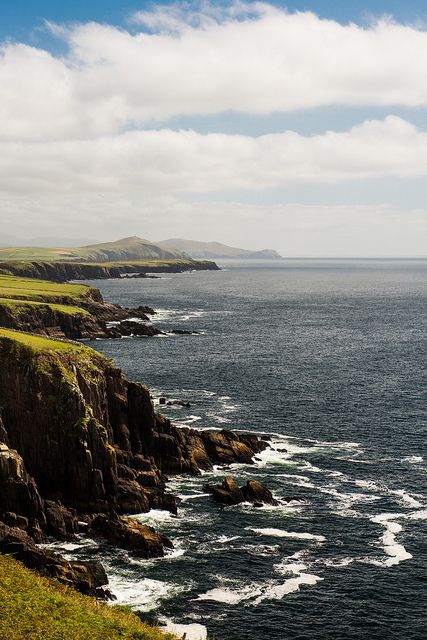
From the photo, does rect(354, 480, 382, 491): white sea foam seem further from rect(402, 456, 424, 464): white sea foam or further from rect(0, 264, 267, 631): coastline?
rect(0, 264, 267, 631): coastline

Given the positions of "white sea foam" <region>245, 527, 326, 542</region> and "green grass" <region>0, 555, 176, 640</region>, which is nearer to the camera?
"green grass" <region>0, 555, 176, 640</region>

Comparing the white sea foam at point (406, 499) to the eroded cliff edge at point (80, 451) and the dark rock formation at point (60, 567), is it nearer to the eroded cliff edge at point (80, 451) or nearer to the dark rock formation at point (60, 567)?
the eroded cliff edge at point (80, 451)

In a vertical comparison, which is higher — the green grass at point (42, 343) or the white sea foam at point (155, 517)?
the green grass at point (42, 343)

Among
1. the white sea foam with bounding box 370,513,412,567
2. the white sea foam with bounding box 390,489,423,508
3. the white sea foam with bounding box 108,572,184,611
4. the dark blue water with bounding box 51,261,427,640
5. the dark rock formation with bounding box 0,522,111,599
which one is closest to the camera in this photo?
the dark blue water with bounding box 51,261,427,640

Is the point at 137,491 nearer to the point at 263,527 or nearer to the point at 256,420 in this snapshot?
the point at 263,527

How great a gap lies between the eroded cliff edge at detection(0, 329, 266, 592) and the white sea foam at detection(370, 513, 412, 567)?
21.4 metres

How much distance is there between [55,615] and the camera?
43188mm

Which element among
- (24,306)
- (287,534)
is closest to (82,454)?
(287,534)

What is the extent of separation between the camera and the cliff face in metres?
Result: 65.0

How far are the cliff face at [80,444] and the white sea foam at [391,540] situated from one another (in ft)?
70.7

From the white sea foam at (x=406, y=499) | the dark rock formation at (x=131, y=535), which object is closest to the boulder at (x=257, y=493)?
the dark rock formation at (x=131, y=535)

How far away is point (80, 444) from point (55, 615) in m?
30.2

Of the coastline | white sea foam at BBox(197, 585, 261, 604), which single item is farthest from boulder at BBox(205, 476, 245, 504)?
white sea foam at BBox(197, 585, 261, 604)

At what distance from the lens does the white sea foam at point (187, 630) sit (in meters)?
48.0
